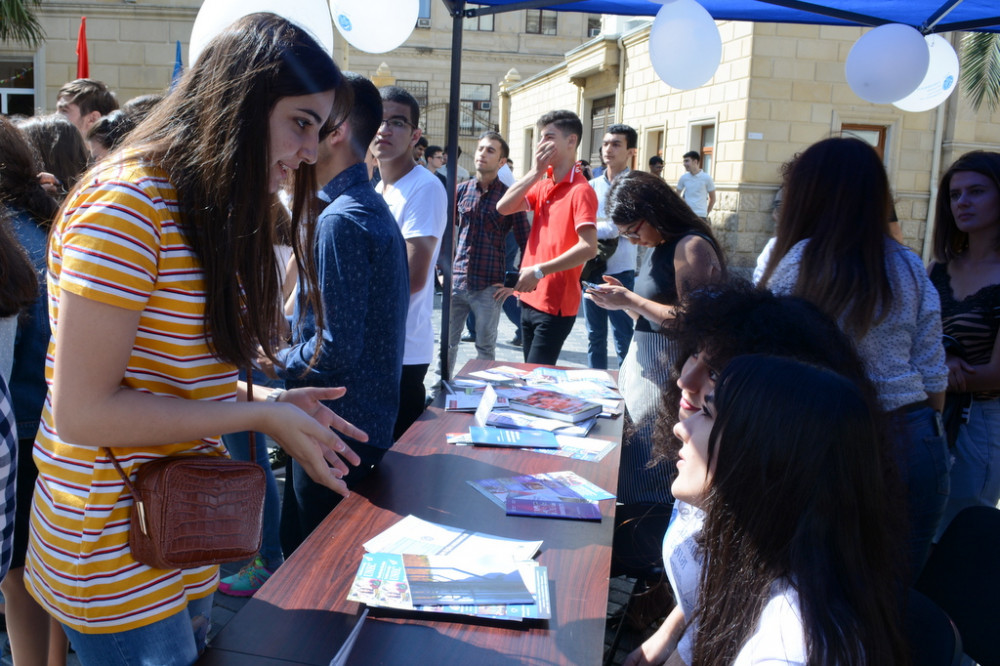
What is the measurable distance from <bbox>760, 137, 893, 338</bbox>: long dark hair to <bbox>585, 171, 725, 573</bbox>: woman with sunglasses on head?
42 centimetres

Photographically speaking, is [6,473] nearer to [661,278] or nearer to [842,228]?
[842,228]

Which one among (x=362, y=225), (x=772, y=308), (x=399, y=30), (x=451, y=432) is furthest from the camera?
(x=399, y=30)

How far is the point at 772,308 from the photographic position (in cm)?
144

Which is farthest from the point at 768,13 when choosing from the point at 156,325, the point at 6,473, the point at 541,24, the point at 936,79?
the point at 541,24

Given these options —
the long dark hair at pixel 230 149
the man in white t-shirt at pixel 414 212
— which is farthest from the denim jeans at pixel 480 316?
the long dark hair at pixel 230 149

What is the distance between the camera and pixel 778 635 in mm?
1019

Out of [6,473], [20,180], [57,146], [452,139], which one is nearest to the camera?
[6,473]

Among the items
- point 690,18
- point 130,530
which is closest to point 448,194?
point 690,18

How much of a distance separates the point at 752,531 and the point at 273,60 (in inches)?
41.2

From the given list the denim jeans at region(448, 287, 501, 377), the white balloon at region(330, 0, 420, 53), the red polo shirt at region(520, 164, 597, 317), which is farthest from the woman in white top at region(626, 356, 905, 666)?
the denim jeans at region(448, 287, 501, 377)

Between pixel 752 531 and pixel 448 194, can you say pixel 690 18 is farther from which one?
pixel 752 531

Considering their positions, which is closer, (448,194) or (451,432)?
(451,432)

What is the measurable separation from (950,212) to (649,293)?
1.12 meters

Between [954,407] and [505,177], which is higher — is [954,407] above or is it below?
below
